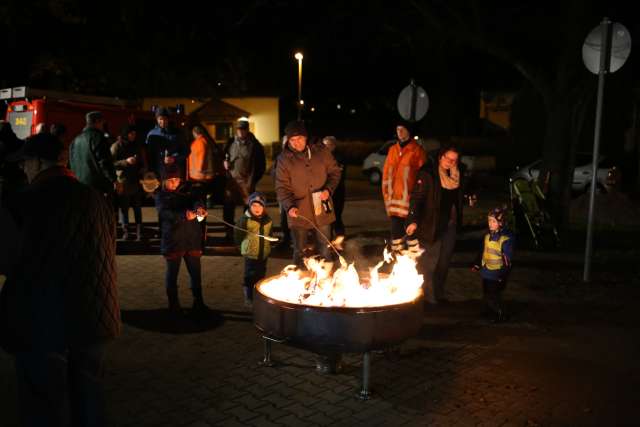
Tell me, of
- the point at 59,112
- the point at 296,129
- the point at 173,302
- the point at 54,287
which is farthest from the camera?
the point at 59,112

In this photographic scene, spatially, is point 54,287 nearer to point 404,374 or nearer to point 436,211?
point 404,374

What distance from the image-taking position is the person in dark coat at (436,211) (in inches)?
276

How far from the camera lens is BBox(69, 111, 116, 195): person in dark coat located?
30.3ft

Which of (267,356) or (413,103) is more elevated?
(413,103)

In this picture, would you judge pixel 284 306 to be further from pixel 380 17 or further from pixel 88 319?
pixel 380 17

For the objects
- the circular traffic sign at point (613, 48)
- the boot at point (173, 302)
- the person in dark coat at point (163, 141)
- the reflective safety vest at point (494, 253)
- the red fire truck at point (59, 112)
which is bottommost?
the boot at point (173, 302)

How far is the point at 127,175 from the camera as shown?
10828mm

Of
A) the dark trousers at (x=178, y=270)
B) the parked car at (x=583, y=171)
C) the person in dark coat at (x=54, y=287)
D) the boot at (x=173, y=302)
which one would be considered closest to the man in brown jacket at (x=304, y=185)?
the dark trousers at (x=178, y=270)

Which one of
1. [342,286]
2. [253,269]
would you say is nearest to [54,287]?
[342,286]

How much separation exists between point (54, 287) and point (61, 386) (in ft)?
1.98

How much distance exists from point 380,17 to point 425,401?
37.6 ft

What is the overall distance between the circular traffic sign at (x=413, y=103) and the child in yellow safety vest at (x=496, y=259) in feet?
12.4

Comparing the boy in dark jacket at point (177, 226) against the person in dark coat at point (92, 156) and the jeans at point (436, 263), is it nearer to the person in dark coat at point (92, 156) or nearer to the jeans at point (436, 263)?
the jeans at point (436, 263)

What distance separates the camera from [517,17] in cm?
1591
